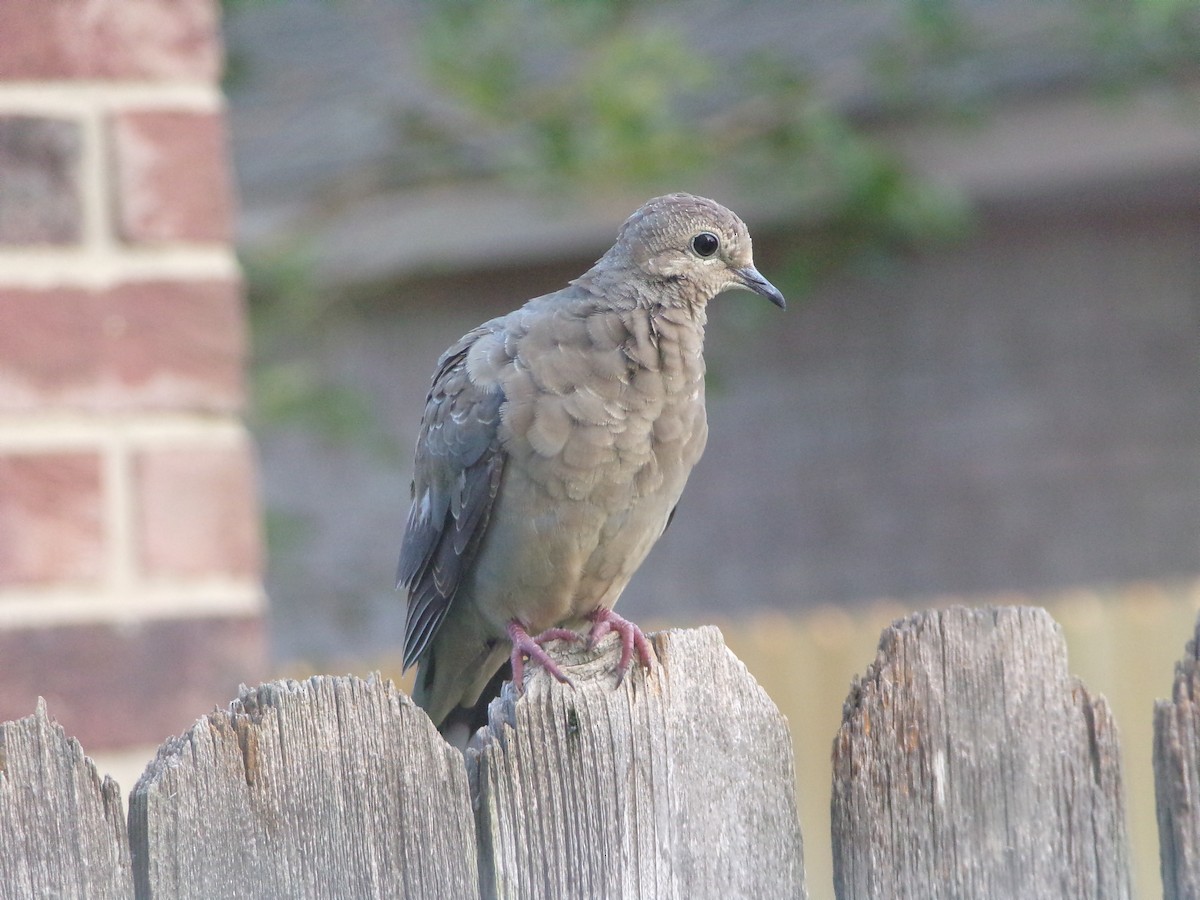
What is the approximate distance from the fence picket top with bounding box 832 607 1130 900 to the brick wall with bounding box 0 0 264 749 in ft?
3.51

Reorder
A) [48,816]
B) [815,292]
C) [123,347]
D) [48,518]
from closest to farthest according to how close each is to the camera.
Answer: [48,816], [48,518], [123,347], [815,292]

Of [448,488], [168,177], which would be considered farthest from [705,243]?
[168,177]

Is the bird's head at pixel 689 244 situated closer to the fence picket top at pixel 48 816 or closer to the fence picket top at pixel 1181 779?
the fence picket top at pixel 1181 779

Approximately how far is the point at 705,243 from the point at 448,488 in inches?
28.4

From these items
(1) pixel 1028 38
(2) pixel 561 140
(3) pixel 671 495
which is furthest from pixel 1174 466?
(3) pixel 671 495

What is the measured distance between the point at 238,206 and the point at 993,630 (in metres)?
5.73

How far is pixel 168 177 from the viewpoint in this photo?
93.8 inches

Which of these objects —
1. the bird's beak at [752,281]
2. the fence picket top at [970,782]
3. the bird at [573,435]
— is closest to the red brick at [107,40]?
the bird at [573,435]

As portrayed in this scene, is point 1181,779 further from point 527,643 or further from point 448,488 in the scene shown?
point 448,488

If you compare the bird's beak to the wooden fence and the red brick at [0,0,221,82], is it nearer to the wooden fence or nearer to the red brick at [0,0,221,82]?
the red brick at [0,0,221,82]

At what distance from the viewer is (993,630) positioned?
5.60 feet

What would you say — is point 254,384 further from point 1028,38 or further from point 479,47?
point 1028,38

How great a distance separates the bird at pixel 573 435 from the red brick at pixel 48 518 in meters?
0.75

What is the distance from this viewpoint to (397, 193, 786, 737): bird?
2768 mm
